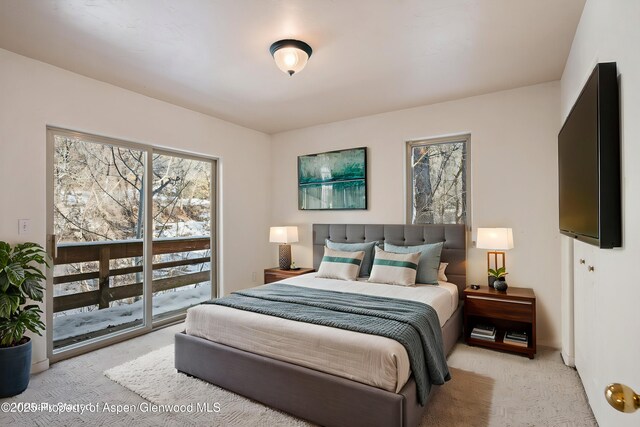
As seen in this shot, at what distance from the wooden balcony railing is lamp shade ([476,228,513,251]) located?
3.46 metres

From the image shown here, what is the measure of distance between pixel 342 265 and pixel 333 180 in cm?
137

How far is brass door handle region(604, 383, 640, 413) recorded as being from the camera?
2.16ft

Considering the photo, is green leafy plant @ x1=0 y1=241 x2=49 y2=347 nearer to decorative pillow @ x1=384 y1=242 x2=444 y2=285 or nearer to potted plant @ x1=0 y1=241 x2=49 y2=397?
potted plant @ x1=0 y1=241 x2=49 y2=397

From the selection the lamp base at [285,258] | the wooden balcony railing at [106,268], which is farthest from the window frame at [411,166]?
the wooden balcony railing at [106,268]

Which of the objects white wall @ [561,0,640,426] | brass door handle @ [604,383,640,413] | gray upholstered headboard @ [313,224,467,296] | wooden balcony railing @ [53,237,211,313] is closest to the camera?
brass door handle @ [604,383,640,413]

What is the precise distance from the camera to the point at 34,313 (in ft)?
8.50

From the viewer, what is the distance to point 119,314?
3.59 meters

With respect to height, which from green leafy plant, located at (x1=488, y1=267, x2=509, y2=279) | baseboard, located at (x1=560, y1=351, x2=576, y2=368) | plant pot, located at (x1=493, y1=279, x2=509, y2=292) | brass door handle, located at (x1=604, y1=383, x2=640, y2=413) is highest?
brass door handle, located at (x1=604, y1=383, x2=640, y2=413)

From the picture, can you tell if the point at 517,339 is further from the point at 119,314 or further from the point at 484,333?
the point at 119,314

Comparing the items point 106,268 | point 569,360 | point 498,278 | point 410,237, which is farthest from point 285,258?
point 569,360

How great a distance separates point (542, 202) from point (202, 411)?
11.6 ft

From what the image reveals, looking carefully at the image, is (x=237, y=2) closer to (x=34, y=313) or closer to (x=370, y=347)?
(x=370, y=347)

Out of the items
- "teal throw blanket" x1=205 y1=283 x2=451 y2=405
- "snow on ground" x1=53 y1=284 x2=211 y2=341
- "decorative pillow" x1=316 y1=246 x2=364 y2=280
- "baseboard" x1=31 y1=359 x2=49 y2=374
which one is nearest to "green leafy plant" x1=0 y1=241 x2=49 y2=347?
"baseboard" x1=31 y1=359 x2=49 y2=374

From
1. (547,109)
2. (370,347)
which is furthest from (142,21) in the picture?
(547,109)
